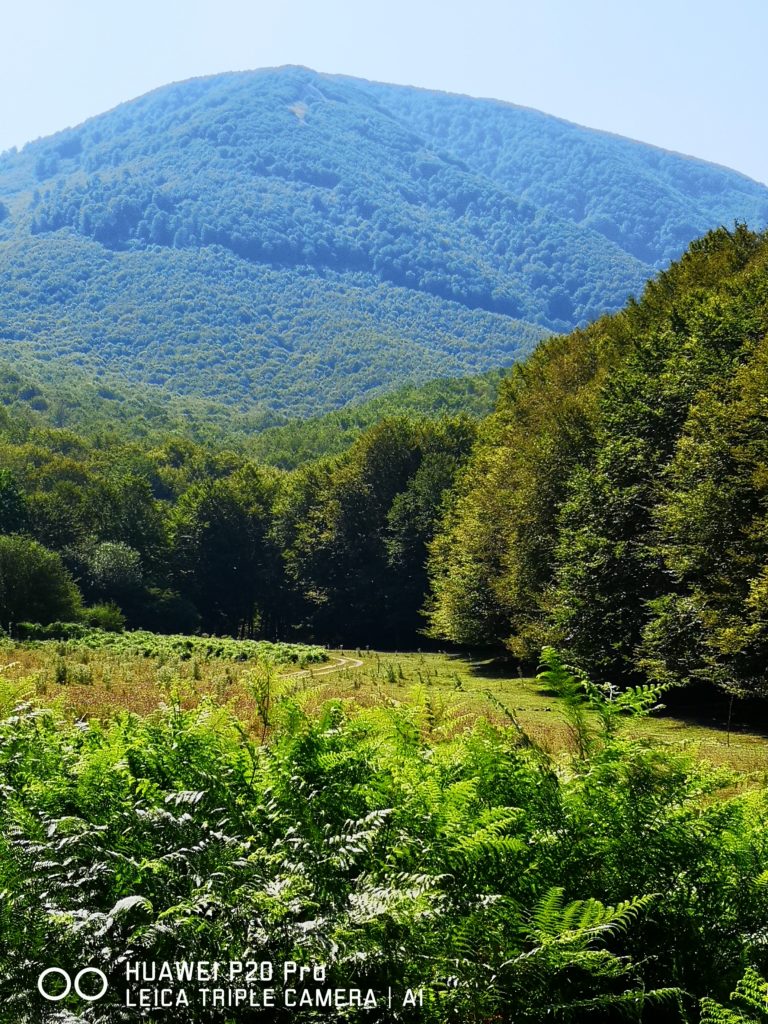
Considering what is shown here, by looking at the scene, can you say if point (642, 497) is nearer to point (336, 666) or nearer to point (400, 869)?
point (336, 666)

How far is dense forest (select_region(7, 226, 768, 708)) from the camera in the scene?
26.6m

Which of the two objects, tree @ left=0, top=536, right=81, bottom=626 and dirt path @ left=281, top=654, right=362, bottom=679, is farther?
tree @ left=0, top=536, right=81, bottom=626

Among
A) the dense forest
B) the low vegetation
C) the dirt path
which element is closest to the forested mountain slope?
the dense forest

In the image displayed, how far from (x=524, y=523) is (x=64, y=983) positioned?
36486 mm

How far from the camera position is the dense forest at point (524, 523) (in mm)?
26594

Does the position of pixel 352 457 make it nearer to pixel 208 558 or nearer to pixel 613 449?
pixel 208 558

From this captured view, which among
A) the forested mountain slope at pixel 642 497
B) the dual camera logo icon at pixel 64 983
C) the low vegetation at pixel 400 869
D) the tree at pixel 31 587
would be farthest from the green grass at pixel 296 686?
the tree at pixel 31 587

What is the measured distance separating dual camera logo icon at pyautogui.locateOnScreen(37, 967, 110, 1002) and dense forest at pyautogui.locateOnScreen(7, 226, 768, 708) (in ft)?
72.7

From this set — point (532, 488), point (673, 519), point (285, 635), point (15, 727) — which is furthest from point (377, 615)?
point (15, 727)

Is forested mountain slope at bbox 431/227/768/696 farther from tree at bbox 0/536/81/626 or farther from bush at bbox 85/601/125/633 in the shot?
tree at bbox 0/536/81/626

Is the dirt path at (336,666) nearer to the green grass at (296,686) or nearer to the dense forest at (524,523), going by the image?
the green grass at (296,686)

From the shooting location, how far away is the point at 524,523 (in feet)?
128

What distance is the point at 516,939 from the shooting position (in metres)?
3.54

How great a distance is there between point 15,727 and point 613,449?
29505mm
